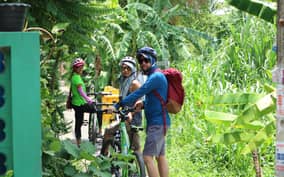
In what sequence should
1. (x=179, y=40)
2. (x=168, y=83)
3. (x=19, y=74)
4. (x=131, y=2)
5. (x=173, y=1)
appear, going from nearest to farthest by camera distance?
(x=19, y=74) → (x=168, y=83) → (x=131, y=2) → (x=179, y=40) → (x=173, y=1)

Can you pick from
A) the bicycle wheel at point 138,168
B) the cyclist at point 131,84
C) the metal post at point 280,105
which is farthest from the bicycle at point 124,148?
the metal post at point 280,105

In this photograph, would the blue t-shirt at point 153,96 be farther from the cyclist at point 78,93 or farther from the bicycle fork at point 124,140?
the cyclist at point 78,93

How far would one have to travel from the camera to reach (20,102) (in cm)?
523

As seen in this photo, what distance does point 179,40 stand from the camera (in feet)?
63.5

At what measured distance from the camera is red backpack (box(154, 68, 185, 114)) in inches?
281

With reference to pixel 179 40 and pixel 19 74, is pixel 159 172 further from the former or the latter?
pixel 179 40

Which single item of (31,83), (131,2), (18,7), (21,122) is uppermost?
(131,2)

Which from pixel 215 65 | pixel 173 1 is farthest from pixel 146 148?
pixel 173 1

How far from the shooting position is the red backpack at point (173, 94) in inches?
281

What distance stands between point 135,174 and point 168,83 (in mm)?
1127

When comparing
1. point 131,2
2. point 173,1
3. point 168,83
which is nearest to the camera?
point 168,83

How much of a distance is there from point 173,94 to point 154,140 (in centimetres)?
56

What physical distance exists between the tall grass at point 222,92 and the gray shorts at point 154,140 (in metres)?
1.47

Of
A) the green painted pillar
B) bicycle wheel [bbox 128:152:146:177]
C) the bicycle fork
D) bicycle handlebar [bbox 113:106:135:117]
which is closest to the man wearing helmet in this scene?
bicycle wheel [bbox 128:152:146:177]
